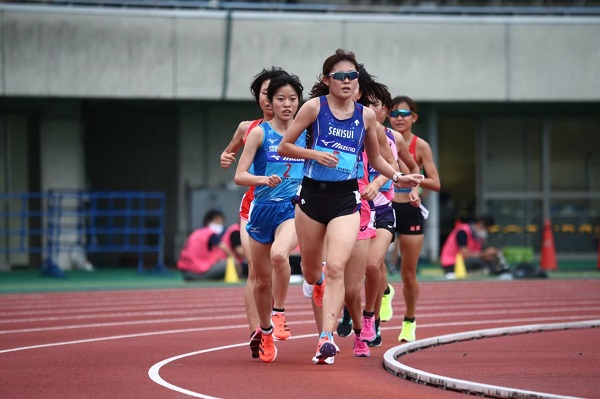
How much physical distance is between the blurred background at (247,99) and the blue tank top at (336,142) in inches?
691

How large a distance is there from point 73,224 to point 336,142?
65.7 feet

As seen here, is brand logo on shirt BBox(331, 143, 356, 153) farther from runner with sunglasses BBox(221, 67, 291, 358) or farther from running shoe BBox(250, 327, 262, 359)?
running shoe BBox(250, 327, 262, 359)

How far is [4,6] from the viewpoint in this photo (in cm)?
2614

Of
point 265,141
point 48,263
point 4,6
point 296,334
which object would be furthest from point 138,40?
point 265,141

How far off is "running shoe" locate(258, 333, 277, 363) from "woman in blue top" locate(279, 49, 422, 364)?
2.05 ft

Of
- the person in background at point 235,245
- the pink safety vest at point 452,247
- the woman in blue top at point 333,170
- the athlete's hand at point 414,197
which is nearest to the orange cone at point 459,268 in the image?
the pink safety vest at point 452,247

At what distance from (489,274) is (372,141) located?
15.6 metres

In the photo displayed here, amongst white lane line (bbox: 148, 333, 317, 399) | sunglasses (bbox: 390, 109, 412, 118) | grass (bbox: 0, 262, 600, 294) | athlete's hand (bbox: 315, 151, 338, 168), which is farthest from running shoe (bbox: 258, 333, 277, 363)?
grass (bbox: 0, 262, 600, 294)

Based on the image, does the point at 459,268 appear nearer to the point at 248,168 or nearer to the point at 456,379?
the point at 248,168

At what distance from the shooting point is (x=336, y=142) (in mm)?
9617

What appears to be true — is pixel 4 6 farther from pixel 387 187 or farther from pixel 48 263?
pixel 387 187

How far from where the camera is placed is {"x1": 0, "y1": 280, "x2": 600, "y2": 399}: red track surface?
827 cm

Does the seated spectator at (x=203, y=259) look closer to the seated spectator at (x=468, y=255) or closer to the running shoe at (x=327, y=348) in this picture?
the seated spectator at (x=468, y=255)

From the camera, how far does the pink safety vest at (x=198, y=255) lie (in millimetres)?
23750
